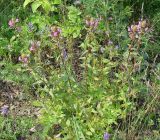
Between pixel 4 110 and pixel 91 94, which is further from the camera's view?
pixel 4 110

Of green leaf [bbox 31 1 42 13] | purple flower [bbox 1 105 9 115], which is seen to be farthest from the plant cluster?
green leaf [bbox 31 1 42 13]

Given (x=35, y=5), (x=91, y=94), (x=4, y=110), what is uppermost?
(x=35, y=5)

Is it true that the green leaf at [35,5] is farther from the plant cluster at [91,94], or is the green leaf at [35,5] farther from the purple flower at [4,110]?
the purple flower at [4,110]

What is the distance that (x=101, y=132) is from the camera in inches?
113

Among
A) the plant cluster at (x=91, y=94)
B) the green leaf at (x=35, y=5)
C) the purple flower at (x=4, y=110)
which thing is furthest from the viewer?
the green leaf at (x=35, y=5)

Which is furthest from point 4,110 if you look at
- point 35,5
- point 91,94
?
point 35,5

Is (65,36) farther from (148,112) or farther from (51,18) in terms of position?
(148,112)

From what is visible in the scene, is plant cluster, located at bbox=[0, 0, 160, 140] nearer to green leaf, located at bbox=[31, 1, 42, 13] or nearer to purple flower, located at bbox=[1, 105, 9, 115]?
purple flower, located at bbox=[1, 105, 9, 115]

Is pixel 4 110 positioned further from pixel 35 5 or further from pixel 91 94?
pixel 35 5

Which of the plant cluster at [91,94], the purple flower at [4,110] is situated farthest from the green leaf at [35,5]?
the purple flower at [4,110]

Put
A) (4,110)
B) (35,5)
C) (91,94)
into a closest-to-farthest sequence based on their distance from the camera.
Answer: (91,94) < (4,110) < (35,5)

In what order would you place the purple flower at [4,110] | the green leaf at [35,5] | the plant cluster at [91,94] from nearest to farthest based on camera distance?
the plant cluster at [91,94] → the purple flower at [4,110] → the green leaf at [35,5]

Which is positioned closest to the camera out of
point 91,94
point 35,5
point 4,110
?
point 91,94

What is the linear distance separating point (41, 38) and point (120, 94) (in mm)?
997
